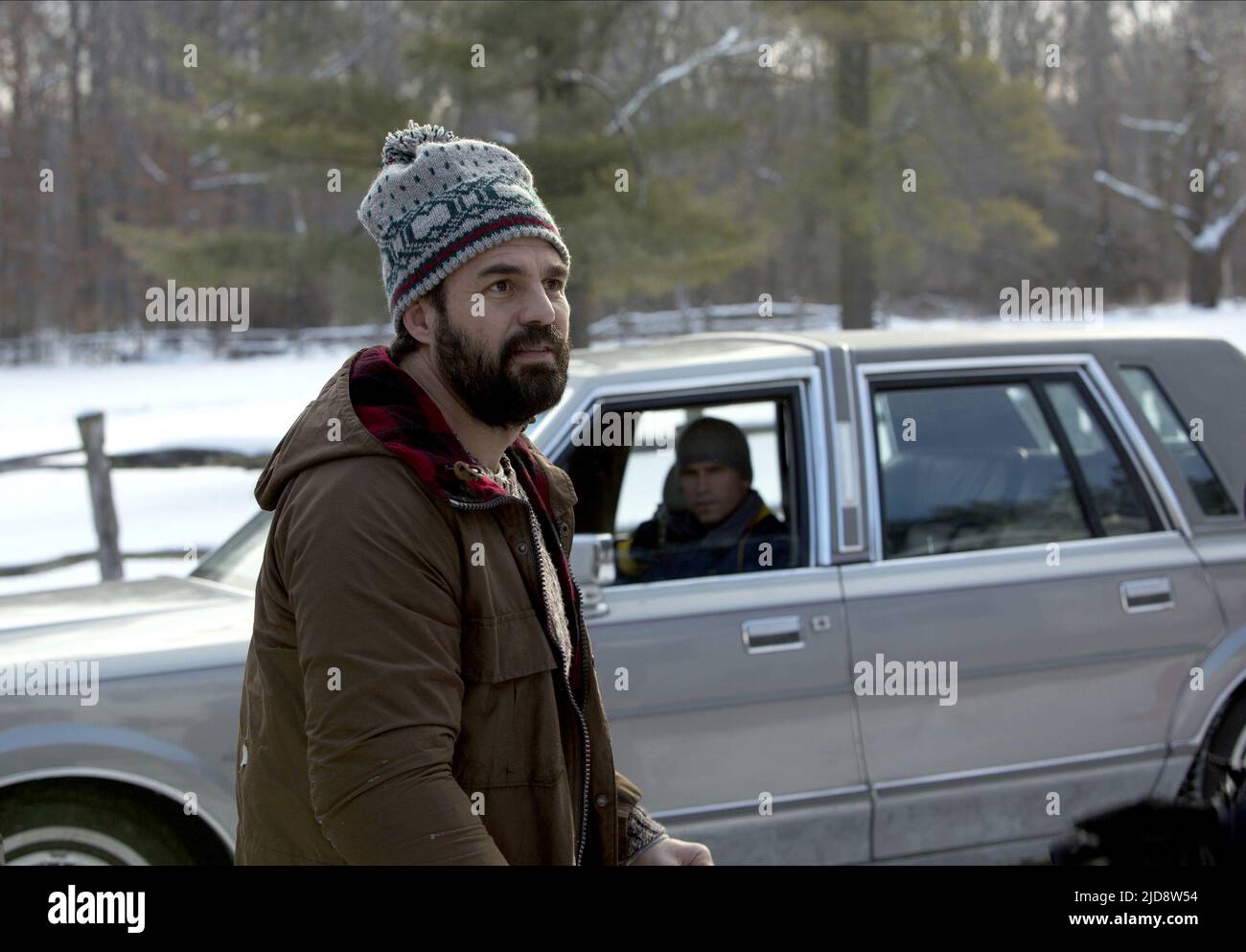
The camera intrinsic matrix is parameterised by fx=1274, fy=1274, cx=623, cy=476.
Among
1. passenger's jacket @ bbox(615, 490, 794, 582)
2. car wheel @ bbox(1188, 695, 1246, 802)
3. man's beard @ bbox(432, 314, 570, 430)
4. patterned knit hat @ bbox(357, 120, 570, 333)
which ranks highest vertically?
patterned knit hat @ bbox(357, 120, 570, 333)

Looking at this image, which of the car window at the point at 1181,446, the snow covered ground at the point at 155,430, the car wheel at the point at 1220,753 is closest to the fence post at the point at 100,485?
the snow covered ground at the point at 155,430

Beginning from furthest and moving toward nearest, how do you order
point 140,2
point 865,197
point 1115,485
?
1. point 140,2
2. point 865,197
3. point 1115,485

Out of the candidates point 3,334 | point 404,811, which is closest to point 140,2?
point 3,334

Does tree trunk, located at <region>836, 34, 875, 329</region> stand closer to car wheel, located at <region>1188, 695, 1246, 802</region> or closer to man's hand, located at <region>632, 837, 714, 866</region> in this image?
car wheel, located at <region>1188, 695, 1246, 802</region>

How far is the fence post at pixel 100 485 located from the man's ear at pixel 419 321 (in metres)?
8.12

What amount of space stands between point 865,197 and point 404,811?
1414 centimetres

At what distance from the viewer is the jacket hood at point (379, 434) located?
163 cm

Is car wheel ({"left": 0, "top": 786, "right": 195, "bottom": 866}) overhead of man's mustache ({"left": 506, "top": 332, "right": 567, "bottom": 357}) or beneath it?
beneath

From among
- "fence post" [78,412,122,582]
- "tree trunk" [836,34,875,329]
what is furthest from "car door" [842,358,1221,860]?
"tree trunk" [836,34,875,329]

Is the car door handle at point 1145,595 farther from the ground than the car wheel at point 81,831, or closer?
farther from the ground

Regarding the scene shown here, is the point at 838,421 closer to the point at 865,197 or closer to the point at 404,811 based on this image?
the point at 404,811

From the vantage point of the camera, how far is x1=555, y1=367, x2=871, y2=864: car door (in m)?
3.62

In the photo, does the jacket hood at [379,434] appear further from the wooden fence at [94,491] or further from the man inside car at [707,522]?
the wooden fence at [94,491]

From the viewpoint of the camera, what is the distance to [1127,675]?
3979 mm
